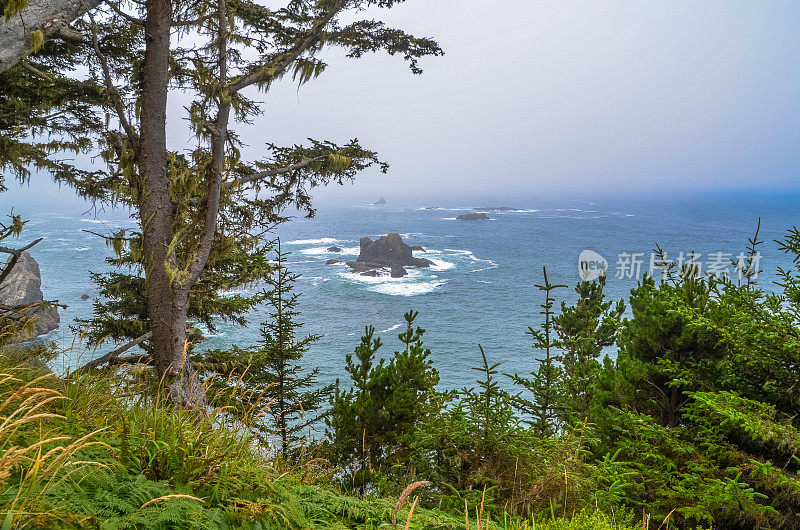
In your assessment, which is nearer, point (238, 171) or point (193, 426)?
point (193, 426)

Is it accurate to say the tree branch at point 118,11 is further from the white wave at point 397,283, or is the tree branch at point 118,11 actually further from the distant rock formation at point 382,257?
the distant rock formation at point 382,257

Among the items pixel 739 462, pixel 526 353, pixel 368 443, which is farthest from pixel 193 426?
pixel 526 353

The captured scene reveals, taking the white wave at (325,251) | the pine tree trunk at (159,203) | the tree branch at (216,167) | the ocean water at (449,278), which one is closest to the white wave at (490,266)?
the ocean water at (449,278)

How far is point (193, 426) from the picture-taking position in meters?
2.96

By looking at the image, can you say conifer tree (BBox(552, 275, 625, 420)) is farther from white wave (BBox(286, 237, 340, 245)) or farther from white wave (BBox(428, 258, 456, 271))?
white wave (BBox(286, 237, 340, 245))

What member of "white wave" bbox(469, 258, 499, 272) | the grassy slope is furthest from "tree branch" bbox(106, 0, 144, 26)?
"white wave" bbox(469, 258, 499, 272)

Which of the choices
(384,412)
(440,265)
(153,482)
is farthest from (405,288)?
(153,482)

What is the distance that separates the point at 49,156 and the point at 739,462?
45.9 feet

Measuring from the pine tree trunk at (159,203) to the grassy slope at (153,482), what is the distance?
359 centimetres

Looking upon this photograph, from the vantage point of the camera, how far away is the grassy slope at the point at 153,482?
5.66 feet

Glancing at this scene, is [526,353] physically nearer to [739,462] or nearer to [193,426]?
[739,462]

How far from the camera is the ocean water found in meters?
45.3

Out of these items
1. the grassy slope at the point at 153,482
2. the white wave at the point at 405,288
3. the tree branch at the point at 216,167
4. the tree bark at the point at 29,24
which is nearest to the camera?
the grassy slope at the point at 153,482

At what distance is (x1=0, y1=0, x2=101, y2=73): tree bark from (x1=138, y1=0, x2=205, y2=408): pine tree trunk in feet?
3.59
